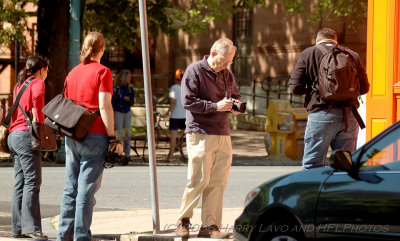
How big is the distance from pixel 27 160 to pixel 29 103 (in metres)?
0.56

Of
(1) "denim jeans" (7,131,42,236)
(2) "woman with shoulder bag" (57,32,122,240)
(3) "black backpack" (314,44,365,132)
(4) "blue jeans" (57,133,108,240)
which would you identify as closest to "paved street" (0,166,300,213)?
(1) "denim jeans" (7,131,42,236)

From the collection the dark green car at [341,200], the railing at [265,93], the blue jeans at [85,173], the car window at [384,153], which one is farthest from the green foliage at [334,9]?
the car window at [384,153]

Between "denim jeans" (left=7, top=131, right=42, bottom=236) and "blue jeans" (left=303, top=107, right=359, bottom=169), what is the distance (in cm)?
257

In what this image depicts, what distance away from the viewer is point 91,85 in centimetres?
795

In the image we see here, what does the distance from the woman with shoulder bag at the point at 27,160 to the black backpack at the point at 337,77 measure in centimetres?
267

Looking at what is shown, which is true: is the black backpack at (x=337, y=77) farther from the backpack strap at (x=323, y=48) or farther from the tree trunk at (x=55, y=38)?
the tree trunk at (x=55, y=38)

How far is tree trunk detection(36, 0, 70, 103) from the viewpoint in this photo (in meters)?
19.0

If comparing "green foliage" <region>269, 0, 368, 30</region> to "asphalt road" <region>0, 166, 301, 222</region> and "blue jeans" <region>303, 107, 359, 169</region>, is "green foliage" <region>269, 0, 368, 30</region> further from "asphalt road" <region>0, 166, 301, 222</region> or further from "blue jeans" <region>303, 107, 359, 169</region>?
"blue jeans" <region>303, 107, 359, 169</region>

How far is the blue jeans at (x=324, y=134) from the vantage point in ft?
26.7

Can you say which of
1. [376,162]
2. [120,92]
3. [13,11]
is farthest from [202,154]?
[13,11]

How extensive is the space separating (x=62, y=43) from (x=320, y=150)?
38.6 feet

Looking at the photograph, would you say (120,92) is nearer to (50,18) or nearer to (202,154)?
(50,18)

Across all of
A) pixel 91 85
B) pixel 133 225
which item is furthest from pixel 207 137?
pixel 133 225

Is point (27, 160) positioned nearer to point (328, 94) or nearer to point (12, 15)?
point (328, 94)
